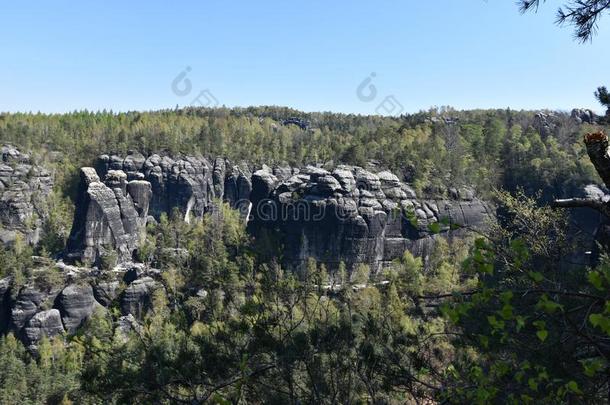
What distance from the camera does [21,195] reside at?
6775cm

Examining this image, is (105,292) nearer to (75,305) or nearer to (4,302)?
(75,305)

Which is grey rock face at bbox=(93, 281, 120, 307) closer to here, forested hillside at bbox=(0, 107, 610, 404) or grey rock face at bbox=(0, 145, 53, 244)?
forested hillside at bbox=(0, 107, 610, 404)

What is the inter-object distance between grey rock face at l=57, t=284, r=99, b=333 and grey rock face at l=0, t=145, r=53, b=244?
19609 millimetres

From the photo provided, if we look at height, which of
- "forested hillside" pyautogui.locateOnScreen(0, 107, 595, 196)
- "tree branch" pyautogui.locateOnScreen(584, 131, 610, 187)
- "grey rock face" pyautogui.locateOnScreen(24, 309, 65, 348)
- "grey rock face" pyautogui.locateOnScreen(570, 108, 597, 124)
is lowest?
"grey rock face" pyautogui.locateOnScreen(24, 309, 65, 348)

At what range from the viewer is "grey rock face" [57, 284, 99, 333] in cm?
4650

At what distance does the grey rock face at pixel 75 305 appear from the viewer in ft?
153

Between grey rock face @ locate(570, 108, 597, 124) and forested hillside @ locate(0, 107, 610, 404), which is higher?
grey rock face @ locate(570, 108, 597, 124)

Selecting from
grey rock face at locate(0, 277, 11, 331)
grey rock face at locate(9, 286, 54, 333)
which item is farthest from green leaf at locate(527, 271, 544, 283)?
grey rock face at locate(0, 277, 11, 331)

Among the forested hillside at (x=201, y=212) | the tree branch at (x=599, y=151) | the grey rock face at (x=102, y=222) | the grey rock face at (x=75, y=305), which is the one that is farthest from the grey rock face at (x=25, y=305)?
the tree branch at (x=599, y=151)

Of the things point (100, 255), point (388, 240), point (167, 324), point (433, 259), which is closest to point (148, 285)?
point (100, 255)

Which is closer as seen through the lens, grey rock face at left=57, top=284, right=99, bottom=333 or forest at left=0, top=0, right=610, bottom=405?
forest at left=0, top=0, right=610, bottom=405

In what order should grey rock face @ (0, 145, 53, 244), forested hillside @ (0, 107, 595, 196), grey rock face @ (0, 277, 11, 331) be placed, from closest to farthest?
grey rock face @ (0, 277, 11, 331), forested hillside @ (0, 107, 595, 196), grey rock face @ (0, 145, 53, 244)

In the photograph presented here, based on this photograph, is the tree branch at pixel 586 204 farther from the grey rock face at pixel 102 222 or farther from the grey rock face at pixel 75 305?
the grey rock face at pixel 102 222

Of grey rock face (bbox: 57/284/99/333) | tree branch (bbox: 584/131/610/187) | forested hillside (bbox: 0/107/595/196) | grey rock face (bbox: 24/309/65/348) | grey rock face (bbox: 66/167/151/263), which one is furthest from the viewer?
forested hillside (bbox: 0/107/595/196)
